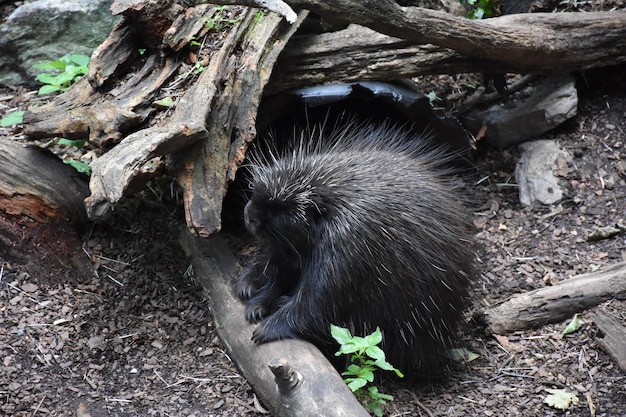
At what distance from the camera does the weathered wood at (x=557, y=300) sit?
3.84 meters

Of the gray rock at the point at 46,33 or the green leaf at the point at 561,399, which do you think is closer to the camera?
the green leaf at the point at 561,399

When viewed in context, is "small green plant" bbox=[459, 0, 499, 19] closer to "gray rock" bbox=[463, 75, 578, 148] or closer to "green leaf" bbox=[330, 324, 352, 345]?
"gray rock" bbox=[463, 75, 578, 148]

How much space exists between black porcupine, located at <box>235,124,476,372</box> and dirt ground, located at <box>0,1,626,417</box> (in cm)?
33

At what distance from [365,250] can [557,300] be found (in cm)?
126

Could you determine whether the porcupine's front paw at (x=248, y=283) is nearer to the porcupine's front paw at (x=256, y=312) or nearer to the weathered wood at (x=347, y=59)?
the porcupine's front paw at (x=256, y=312)

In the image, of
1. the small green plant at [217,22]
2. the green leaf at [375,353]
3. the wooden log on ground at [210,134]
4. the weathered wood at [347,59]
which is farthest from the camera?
the weathered wood at [347,59]

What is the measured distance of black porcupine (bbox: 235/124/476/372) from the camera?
354 cm

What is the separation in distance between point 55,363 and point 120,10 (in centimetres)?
197

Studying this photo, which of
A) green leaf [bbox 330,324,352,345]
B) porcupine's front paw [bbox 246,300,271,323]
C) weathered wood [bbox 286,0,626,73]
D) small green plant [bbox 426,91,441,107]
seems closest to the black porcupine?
porcupine's front paw [bbox 246,300,271,323]

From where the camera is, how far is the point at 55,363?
11.6ft

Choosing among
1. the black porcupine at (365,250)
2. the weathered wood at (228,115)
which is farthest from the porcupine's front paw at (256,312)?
the weathered wood at (228,115)

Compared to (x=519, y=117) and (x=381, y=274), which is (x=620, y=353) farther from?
(x=519, y=117)

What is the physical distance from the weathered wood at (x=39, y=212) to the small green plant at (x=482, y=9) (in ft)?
11.1

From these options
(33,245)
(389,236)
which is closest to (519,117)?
(389,236)
